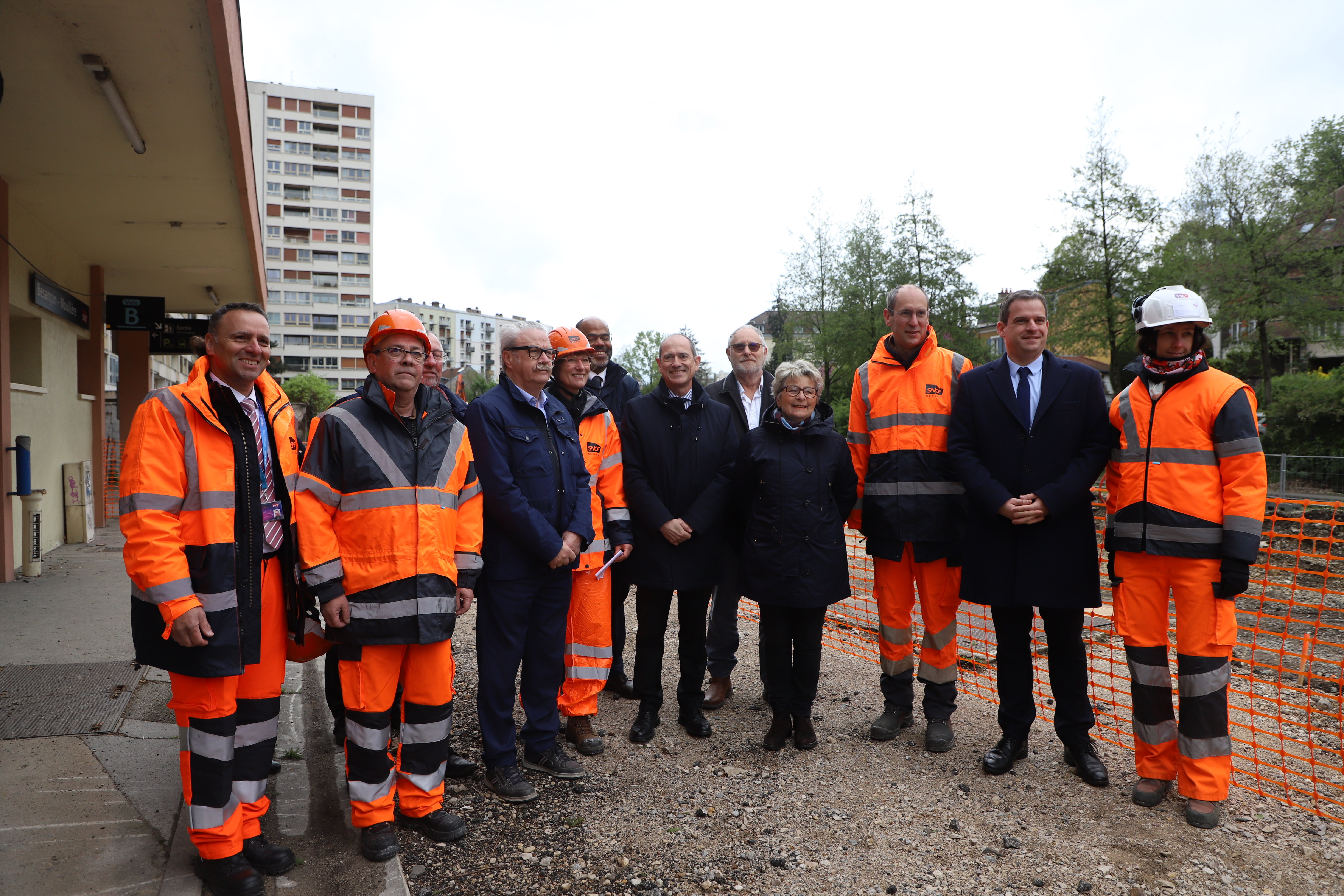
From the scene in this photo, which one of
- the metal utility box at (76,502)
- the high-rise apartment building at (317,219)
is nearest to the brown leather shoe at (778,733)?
the metal utility box at (76,502)

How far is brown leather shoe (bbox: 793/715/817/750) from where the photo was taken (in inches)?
164

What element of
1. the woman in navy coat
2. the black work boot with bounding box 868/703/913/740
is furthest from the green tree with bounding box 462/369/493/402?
the black work boot with bounding box 868/703/913/740

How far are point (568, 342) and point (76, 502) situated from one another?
31.2 ft

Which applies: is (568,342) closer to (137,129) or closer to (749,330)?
(749,330)

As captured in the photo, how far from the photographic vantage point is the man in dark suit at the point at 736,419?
496 cm

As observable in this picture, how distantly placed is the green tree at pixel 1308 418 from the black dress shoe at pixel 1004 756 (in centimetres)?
2067

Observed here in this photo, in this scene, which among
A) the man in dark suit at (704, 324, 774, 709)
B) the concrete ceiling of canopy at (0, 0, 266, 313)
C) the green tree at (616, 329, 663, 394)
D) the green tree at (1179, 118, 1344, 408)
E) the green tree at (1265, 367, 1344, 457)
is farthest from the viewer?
the green tree at (616, 329, 663, 394)

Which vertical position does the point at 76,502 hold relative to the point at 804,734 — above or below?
above

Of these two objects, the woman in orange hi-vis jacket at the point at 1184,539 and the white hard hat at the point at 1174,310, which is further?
the white hard hat at the point at 1174,310

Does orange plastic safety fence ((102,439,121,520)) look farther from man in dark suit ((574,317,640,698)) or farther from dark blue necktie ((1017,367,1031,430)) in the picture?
dark blue necktie ((1017,367,1031,430))

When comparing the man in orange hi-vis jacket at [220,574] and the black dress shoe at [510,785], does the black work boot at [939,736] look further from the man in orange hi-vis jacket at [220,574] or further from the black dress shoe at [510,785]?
the man in orange hi-vis jacket at [220,574]

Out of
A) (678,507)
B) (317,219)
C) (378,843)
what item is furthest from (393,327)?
(317,219)

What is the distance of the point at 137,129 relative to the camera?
6188 millimetres

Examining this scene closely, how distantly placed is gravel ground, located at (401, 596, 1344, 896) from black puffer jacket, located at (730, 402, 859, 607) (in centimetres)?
90
